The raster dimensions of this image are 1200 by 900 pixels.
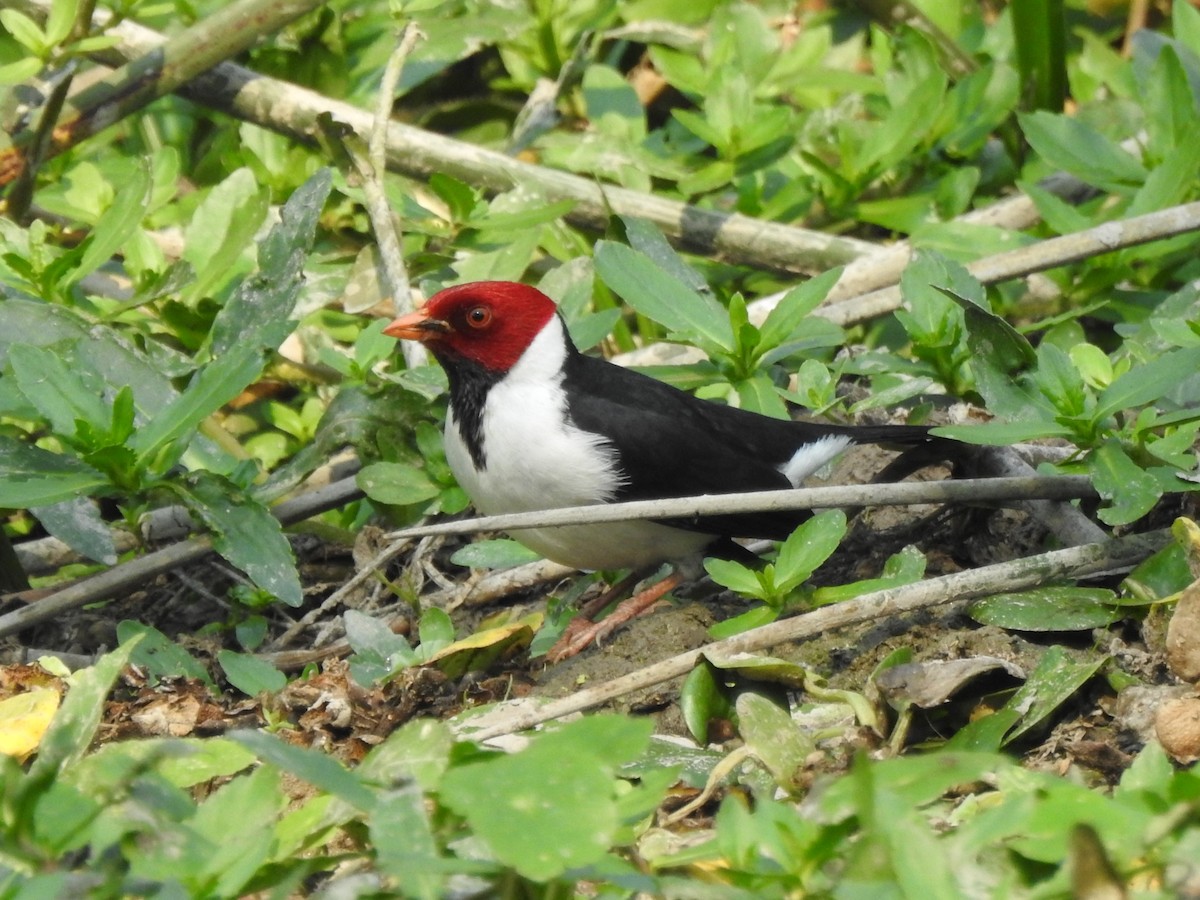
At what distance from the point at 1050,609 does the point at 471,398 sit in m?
1.57

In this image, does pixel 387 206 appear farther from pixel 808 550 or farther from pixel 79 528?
pixel 808 550

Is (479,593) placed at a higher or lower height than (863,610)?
lower

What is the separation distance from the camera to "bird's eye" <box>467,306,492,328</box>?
13.4 ft

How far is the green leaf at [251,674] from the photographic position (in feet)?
10.9

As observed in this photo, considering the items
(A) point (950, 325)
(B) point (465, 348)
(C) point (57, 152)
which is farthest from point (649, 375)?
(C) point (57, 152)

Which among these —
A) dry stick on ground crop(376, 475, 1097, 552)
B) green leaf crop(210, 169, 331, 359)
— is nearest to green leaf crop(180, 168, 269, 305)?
green leaf crop(210, 169, 331, 359)

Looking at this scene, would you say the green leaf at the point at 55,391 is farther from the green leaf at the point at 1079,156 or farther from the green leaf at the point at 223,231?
the green leaf at the point at 1079,156

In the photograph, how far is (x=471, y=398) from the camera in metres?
4.00

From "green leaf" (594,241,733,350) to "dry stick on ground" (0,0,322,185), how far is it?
155 centimetres

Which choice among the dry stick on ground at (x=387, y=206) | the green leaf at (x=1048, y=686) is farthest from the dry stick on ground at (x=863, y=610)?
the dry stick on ground at (x=387, y=206)

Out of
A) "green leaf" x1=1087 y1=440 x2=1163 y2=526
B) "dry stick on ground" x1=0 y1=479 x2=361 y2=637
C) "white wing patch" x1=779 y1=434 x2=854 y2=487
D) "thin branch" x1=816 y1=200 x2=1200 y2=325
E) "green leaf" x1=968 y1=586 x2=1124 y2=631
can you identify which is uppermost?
"thin branch" x1=816 y1=200 x2=1200 y2=325

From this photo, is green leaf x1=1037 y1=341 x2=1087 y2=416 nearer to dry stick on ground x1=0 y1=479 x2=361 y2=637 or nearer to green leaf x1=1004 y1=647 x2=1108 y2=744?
green leaf x1=1004 y1=647 x2=1108 y2=744

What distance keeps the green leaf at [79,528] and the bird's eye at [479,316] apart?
1.05 meters

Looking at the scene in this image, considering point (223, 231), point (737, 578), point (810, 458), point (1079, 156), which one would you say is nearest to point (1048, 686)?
point (737, 578)
